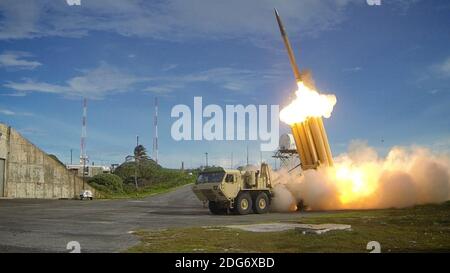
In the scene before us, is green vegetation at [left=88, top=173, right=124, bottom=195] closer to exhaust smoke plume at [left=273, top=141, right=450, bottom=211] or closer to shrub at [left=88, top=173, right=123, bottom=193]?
shrub at [left=88, top=173, right=123, bottom=193]

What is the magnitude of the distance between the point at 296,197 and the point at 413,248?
61.4 feet

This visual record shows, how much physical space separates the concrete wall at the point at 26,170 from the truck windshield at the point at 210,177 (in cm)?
3096

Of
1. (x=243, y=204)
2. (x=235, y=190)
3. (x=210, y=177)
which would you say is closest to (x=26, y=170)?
(x=210, y=177)

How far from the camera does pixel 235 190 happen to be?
90.7 ft

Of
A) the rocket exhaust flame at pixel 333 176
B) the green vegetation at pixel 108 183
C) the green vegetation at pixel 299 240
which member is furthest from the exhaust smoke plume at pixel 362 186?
the green vegetation at pixel 108 183

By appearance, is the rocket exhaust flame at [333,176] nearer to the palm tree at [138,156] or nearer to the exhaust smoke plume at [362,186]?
the exhaust smoke plume at [362,186]

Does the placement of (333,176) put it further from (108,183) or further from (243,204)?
(108,183)

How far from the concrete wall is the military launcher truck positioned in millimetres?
31282

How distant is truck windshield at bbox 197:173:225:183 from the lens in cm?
2726

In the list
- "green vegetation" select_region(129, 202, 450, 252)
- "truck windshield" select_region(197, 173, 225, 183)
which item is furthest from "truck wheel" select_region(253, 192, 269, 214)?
"green vegetation" select_region(129, 202, 450, 252)

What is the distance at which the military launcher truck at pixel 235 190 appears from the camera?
1069 inches

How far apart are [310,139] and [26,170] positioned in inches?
1428
